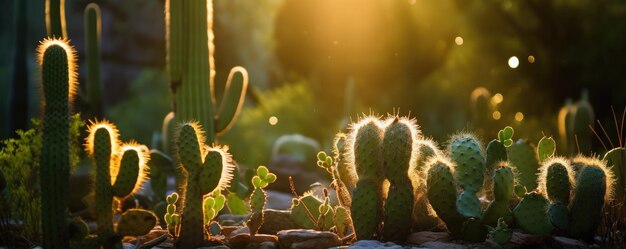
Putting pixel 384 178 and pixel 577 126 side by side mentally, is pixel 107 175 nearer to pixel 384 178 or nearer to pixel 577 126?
pixel 384 178

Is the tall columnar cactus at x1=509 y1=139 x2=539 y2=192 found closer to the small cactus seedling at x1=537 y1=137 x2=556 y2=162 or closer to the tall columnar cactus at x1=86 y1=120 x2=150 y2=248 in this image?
the small cactus seedling at x1=537 y1=137 x2=556 y2=162

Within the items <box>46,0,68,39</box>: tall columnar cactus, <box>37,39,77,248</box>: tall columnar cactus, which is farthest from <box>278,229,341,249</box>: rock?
<box>46,0,68,39</box>: tall columnar cactus

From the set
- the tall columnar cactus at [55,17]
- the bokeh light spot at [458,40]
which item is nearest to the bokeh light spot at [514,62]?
the bokeh light spot at [458,40]

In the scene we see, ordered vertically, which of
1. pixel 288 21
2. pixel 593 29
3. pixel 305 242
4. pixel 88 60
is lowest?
pixel 305 242

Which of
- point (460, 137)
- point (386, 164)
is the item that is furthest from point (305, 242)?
point (460, 137)

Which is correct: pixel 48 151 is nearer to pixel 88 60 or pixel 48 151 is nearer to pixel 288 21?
pixel 88 60

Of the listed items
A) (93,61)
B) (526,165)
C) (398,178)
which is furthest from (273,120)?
(398,178)
